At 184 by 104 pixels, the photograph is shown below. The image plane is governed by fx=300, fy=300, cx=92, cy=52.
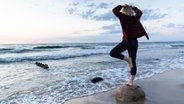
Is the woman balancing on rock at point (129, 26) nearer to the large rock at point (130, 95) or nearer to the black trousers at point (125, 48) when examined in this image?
the black trousers at point (125, 48)

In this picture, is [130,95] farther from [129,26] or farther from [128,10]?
[128,10]

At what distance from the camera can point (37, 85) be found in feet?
35.3

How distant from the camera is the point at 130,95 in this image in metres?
7.51

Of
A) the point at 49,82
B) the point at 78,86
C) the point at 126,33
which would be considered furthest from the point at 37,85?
the point at 126,33

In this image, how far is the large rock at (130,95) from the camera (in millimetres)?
7469

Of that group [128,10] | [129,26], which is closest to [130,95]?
[129,26]

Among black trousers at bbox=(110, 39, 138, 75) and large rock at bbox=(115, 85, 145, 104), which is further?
large rock at bbox=(115, 85, 145, 104)

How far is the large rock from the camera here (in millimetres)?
7469

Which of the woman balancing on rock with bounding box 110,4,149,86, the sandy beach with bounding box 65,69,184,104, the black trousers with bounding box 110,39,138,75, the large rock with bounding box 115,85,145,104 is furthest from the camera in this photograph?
the sandy beach with bounding box 65,69,184,104

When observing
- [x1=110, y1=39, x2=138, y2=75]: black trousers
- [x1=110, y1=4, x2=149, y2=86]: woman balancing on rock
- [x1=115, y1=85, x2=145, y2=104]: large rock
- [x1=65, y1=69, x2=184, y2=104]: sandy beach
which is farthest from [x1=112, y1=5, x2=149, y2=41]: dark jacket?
[x1=65, y1=69, x2=184, y2=104]: sandy beach

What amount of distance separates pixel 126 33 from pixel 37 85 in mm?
4908

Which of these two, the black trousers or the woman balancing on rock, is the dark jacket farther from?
the black trousers

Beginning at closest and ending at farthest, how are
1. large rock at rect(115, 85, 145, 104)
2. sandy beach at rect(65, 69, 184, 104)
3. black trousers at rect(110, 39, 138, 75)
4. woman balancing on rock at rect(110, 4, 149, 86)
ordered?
woman balancing on rock at rect(110, 4, 149, 86), black trousers at rect(110, 39, 138, 75), large rock at rect(115, 85, 145, 104), sandy beach at rect(65, 69, 184, 104)

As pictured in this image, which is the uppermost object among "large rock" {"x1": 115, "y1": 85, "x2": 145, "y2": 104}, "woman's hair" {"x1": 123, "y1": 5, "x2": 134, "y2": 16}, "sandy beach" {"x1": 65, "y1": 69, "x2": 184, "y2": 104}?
"woman's hair" {"x1": 123, "y1": 5, "x2": 134, "y2": 16}
